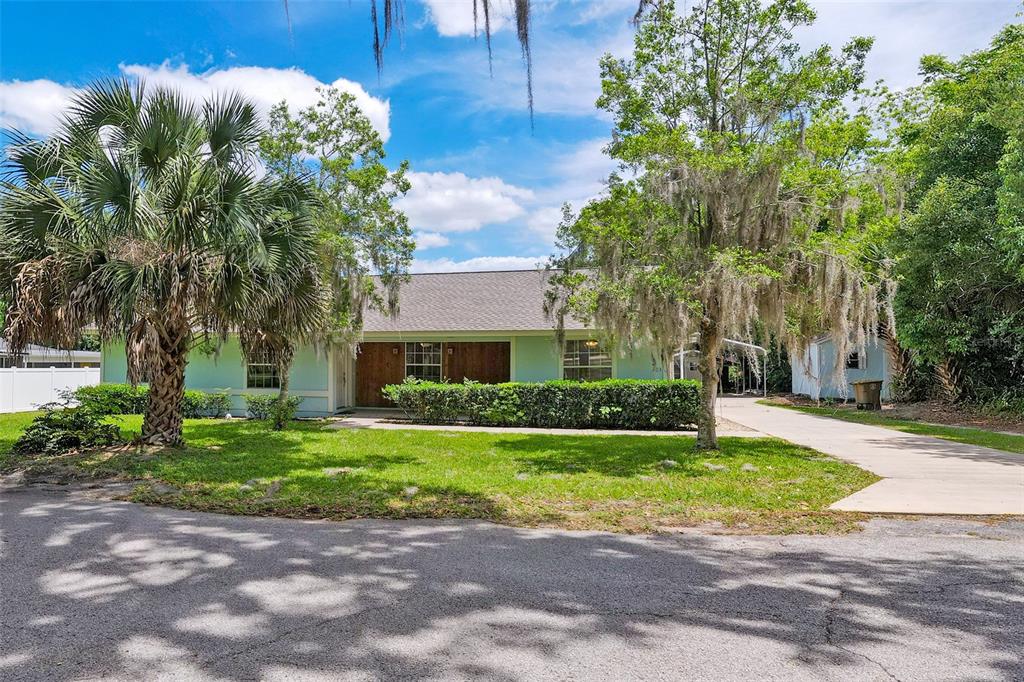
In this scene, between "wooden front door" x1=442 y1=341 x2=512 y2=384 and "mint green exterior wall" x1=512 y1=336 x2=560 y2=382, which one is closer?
"mint green exterior wall" x1=512 y1=336 x2=560 y2=382

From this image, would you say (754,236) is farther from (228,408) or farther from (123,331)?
(228,408)

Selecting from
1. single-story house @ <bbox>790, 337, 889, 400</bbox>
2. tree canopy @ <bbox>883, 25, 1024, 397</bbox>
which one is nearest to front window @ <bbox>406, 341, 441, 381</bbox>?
single-story house @ <bbox>790, 337, 889, 400</bbox>

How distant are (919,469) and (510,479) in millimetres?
5657

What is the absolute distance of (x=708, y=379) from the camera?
9148mm

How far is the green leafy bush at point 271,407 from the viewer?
43.1 ft

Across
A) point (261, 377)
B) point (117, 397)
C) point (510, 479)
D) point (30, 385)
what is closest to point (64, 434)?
point (510, 479)

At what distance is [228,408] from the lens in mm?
16078

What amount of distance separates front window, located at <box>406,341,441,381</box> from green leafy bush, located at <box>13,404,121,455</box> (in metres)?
8.54

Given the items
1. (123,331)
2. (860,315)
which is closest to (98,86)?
(123,331)

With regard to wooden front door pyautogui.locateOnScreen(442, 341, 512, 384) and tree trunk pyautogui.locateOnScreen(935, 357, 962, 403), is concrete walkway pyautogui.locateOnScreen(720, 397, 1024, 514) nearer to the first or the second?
tree trunk pyautogui.locateOnScreen(935, 357, 962, 403)

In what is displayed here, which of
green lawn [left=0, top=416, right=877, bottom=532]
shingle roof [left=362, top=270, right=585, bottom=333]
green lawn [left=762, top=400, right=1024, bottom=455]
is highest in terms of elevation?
shingle roof [left=362, top=270, right=585, bottom=333]

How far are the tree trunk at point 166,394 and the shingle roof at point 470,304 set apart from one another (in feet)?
22.6

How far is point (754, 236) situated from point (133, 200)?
8.46 meters

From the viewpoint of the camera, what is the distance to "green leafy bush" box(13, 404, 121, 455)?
8.78 m
